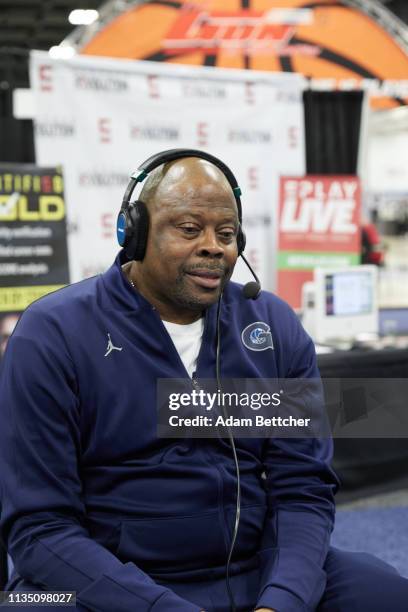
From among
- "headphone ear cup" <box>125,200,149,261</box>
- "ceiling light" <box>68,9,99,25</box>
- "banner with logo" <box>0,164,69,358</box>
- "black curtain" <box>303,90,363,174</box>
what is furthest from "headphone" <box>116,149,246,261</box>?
"ceiling light" <box>68,9,99,25</box>

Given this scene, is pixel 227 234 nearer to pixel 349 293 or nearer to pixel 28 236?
pixel 28 236

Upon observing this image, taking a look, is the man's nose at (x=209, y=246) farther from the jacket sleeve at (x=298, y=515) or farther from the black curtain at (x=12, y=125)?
the black curtain at (x=12, y=125)

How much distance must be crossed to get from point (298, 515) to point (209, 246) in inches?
21.1

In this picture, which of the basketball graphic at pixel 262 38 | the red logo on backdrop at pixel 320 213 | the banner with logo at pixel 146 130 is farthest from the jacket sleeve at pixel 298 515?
the basketball graphic at pixel 262 38

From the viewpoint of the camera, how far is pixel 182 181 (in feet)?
4.38

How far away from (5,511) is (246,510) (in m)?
0.44

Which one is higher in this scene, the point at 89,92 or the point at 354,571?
A: the point at 89,92

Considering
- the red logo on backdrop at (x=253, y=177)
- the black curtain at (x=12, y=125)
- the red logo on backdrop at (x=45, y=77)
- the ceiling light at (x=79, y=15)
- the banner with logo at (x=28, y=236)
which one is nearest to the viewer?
the banner with logo at (x=28, y=236)

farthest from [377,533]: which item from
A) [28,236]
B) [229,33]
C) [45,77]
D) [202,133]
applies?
[229,33]

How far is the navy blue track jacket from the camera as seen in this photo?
47.7 inches

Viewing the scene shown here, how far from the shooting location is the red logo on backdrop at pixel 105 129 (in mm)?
3924

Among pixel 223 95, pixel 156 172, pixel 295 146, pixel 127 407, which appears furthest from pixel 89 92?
pixel 127 407

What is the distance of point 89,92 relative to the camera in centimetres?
388

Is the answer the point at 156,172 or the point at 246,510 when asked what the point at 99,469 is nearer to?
the point at 246,510
